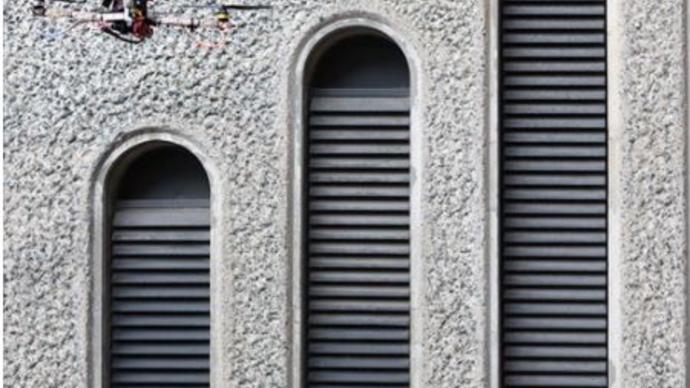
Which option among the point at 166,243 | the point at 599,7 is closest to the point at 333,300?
the point at 166,243

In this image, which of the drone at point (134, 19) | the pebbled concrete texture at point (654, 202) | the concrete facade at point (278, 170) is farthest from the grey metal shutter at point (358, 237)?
the pebbled concrete texture at point (654, 202)

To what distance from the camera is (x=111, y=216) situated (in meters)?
6.89

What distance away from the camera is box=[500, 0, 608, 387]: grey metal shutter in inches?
266

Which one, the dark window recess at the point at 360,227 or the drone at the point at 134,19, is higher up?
the drone at the point at 134,19

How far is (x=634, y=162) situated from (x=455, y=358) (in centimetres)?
129

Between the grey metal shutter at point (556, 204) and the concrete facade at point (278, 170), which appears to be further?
the grey metal shutter at point (556, 204)

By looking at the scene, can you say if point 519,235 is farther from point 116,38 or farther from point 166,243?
point 116,38

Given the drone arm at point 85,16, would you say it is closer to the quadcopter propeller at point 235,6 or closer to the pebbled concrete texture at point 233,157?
the pebbled concrete texture at point 233,157

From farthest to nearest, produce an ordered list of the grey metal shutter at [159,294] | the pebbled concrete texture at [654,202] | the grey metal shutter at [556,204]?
1. the grey metal shutter at [159,294]
2. the grey metal shutter at [556,204]
3. the pebbled concrete texture at [654,202]

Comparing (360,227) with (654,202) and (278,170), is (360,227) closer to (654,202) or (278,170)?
(278,170)

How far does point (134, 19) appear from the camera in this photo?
270 inches

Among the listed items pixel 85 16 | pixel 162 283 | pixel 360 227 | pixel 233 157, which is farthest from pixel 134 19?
pixel 360 227

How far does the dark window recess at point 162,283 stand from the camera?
6.87 metres

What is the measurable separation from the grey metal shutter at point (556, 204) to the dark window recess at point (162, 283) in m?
1.52
